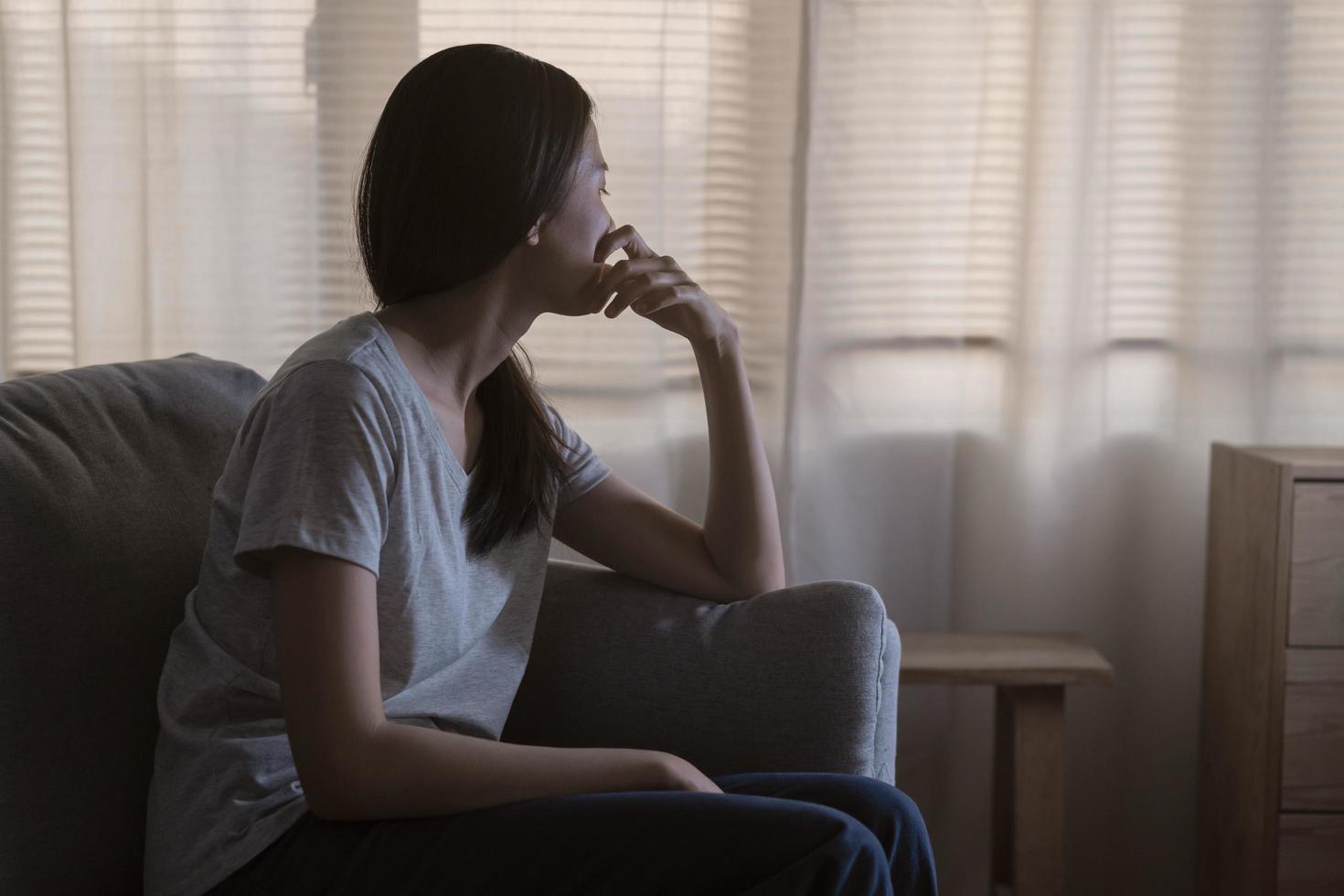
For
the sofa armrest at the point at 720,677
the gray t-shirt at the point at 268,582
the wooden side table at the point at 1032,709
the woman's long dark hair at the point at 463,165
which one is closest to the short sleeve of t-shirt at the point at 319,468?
the gray t-shirt at the point at 268,582

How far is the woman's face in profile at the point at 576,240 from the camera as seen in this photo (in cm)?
113

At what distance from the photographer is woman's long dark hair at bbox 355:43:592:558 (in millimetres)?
1060

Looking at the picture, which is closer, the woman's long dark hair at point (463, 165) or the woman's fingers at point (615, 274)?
the woman's long dark hair at point (463, 165)

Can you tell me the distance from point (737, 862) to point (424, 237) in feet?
1.88

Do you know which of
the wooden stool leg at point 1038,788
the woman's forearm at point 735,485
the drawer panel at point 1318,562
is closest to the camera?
the woman's forearm at point 735,485

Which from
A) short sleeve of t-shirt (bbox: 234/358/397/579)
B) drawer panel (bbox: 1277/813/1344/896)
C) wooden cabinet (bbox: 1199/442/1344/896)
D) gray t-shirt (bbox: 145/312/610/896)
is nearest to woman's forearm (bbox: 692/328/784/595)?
gray t-shirt (bbox: 145/312/610/896)

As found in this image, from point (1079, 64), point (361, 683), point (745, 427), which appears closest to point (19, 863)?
point (361, 683)

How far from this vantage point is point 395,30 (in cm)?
191

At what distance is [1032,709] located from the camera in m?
1.68

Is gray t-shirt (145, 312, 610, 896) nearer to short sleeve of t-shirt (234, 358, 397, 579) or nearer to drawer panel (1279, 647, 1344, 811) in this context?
short sleeve of t-shirt (234, 358, 397, 579)

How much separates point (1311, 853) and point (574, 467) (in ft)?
3.56

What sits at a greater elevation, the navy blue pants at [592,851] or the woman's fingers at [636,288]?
the woman's fingers at [636,288]

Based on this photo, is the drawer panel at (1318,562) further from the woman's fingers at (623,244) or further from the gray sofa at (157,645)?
the woman's fingers at (623,244)

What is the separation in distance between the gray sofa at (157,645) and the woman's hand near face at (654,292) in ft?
0.97
